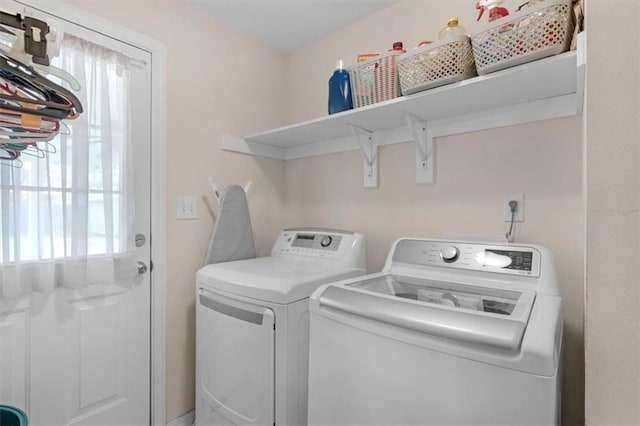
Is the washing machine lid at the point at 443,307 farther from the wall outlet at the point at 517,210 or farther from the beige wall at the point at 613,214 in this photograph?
the wall outlet at the point at 517,210

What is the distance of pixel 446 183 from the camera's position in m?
1.65

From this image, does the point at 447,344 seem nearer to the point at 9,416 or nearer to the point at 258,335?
the point at 258,335

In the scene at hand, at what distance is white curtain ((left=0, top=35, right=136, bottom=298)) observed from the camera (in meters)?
1.29

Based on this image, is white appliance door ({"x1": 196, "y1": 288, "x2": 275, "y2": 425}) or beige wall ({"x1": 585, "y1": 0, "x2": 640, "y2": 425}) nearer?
beige wall ({"x1": 585, "y1": 0, "x2": 640, "y2": 425})

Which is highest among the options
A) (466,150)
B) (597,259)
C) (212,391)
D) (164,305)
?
(466,150)

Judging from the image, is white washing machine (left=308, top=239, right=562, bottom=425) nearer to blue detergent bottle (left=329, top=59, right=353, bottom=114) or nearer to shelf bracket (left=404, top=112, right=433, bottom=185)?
shelf bracket (left=404, top=112, right=433, bottom=185)

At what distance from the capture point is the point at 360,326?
993mm

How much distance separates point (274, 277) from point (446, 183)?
97 centimetres

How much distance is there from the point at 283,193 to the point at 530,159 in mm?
1567

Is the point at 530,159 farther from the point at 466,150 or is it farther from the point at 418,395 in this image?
the point at 418,395

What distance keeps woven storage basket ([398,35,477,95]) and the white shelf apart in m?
0.04

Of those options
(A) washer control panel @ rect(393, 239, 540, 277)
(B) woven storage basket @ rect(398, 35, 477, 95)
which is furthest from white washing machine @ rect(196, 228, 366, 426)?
(B) woven storage basket @ rect(398, 35, 477, 95)

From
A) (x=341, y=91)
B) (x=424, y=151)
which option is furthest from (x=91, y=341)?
(x=424, y=151)

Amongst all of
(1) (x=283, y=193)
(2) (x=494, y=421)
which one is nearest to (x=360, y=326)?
(2) (x=494, y=421)
